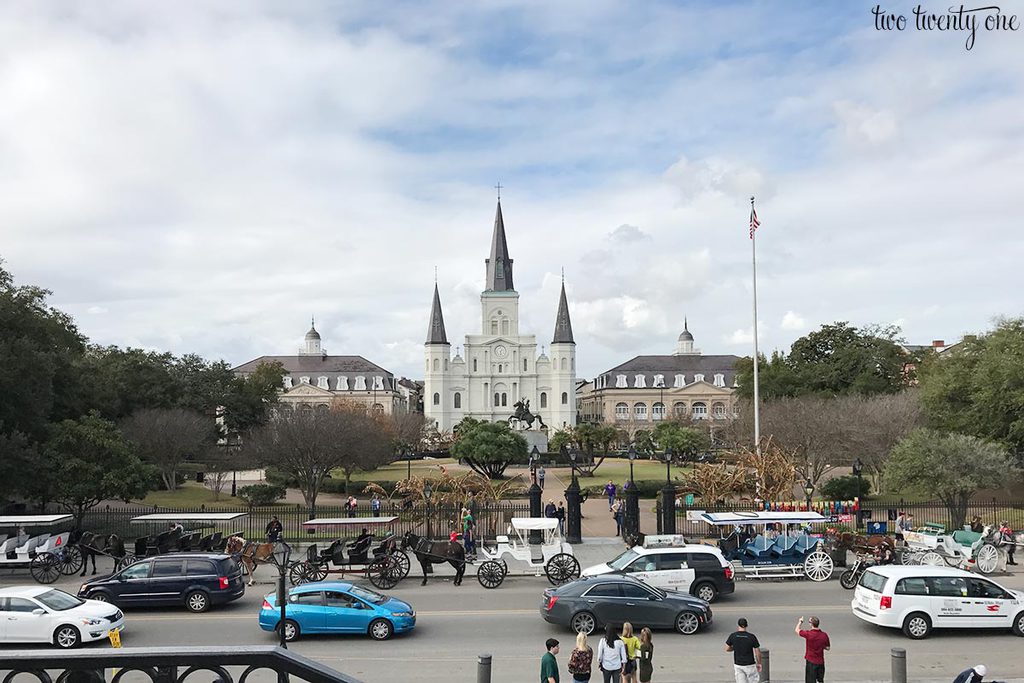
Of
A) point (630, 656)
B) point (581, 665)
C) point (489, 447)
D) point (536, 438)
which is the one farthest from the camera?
point (536, 438)

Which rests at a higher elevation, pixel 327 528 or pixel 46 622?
pixel 46 622

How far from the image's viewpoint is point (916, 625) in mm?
16250

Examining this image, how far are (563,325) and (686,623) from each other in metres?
113

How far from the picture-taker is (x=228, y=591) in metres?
19.1

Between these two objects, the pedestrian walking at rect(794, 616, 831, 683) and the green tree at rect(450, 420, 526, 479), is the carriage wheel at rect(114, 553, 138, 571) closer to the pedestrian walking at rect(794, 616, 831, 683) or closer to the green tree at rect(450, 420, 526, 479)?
the pedestrian walking at rect(794, 616, 831, 683)

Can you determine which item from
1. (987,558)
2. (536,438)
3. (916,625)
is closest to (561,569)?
(916,625)

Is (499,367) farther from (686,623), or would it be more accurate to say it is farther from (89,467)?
(686,623)

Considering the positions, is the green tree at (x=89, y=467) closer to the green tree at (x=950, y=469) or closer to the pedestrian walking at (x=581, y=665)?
the pedestrian walking at (x=581, y=665)

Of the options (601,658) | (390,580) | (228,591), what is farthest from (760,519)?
(228,591)

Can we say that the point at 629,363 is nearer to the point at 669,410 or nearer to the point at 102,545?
the point at 669,410

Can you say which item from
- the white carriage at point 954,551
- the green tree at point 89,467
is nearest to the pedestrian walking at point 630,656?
the white carriage at point 954,551

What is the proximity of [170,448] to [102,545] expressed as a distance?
73.1 ft

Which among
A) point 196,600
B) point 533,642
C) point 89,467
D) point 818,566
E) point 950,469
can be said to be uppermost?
point 89,467

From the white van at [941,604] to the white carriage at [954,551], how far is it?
5946 millimetres
